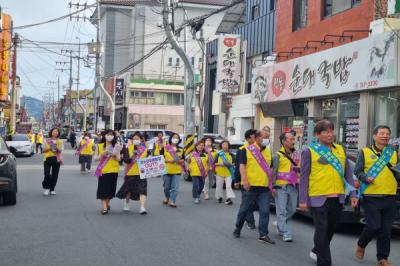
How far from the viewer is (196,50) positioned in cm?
7106

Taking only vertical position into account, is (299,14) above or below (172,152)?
above

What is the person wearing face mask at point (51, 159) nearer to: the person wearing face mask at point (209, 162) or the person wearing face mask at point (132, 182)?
the person wearing face mask at point (132, 182)

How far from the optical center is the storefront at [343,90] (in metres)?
18.0

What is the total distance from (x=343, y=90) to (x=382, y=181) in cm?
1315

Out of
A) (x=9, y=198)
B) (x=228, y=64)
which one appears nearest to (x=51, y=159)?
(x=9, y=198)

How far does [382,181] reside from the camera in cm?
752

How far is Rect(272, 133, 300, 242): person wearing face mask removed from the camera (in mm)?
9438

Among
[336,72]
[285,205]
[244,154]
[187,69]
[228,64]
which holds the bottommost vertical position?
[285,205]

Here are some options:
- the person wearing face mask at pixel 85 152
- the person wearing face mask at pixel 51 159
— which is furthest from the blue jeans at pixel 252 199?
the person wearing face mask at pixel 85 152

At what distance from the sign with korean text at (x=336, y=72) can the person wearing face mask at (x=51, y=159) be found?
9.67m

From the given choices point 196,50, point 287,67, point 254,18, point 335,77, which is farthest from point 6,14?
point 335,77

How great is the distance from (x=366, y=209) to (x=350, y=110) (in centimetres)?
1351

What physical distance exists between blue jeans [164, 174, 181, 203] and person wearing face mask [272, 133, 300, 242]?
4.08 meters

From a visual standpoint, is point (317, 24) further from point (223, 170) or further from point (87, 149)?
point (223, 170)
